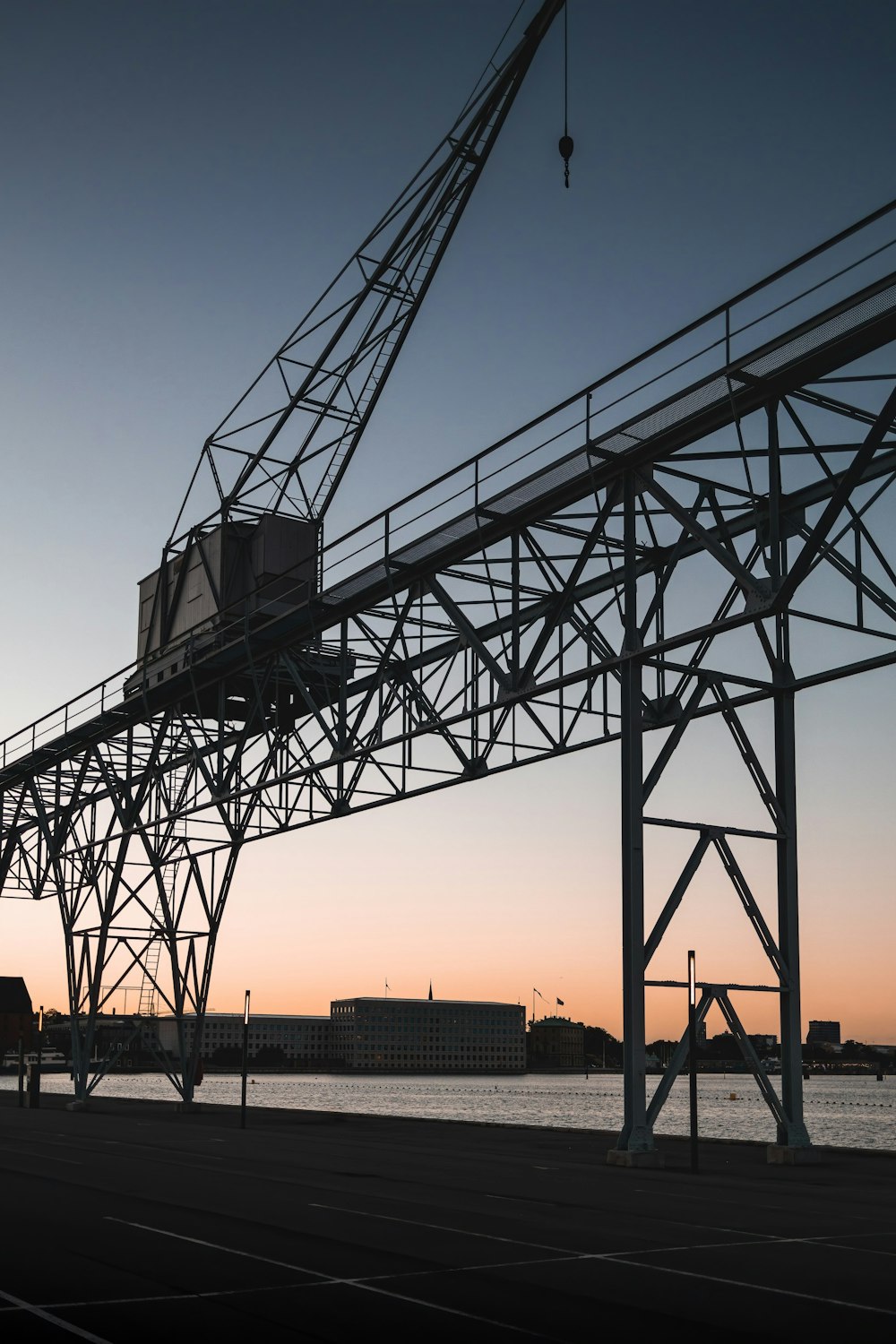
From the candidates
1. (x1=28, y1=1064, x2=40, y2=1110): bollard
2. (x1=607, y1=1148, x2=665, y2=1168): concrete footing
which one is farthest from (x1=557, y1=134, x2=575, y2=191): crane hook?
(x1=28, y1=1064, x2=40, y2=1110): bollard

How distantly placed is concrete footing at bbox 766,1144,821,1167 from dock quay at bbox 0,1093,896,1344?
0.28 meters

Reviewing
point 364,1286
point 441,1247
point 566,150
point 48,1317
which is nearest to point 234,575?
point 566,150

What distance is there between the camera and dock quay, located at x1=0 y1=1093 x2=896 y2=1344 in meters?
10.3

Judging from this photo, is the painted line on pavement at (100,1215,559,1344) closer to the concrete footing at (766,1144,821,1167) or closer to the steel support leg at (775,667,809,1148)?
the steel support leg at (775,667,809,1148)

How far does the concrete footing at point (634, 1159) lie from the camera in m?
22.6

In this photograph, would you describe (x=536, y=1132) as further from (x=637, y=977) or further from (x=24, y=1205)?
(x=24, y=1205)

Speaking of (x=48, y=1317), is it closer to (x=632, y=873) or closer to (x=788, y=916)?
(x=632, y=873)

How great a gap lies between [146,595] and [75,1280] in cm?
3224

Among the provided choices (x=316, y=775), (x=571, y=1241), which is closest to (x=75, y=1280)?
(x=571, y=1241)

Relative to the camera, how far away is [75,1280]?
1173 centimetres

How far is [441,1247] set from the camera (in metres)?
13.8

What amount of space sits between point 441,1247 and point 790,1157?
1243cm

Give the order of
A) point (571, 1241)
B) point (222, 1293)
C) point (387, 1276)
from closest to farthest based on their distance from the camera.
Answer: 1. point (222, 1293)
2. point (387, 1276)
3. point (571, 1241)

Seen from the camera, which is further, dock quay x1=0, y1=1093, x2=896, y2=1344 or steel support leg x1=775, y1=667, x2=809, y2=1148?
steel support leg x1=775, y1=667, x2=809, y2=1148
